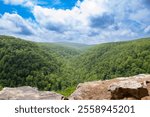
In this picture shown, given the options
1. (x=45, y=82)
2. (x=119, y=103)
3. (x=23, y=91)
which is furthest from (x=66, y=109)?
(x=45, y=82)

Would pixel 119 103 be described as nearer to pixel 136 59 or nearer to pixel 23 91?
pixel 23 91

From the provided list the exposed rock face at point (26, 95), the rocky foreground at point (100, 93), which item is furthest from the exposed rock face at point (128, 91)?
the exposed rock face at point (26, 95)

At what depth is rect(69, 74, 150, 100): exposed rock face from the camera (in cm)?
1237

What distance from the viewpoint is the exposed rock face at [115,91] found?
487 inches

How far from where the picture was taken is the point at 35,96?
12531mm

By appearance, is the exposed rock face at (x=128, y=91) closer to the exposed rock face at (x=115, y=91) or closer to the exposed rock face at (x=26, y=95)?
the exposed rock face at (x=115, y=91)

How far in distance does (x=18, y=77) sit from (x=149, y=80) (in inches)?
6867

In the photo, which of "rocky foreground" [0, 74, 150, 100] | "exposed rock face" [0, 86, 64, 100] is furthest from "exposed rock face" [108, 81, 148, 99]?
"exposed rock face" [0, 86, 64, 100]

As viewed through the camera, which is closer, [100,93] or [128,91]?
[128,91]

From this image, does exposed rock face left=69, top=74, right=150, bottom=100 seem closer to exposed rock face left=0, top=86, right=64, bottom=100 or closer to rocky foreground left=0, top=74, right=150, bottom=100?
rocky foreground left=0, top=74, right=150, bottom=100

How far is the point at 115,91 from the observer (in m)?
12.6

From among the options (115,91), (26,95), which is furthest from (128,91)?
(26,95)

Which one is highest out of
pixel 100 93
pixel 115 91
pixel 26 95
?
pixel 115 91

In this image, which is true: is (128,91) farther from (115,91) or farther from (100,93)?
(100,93)
